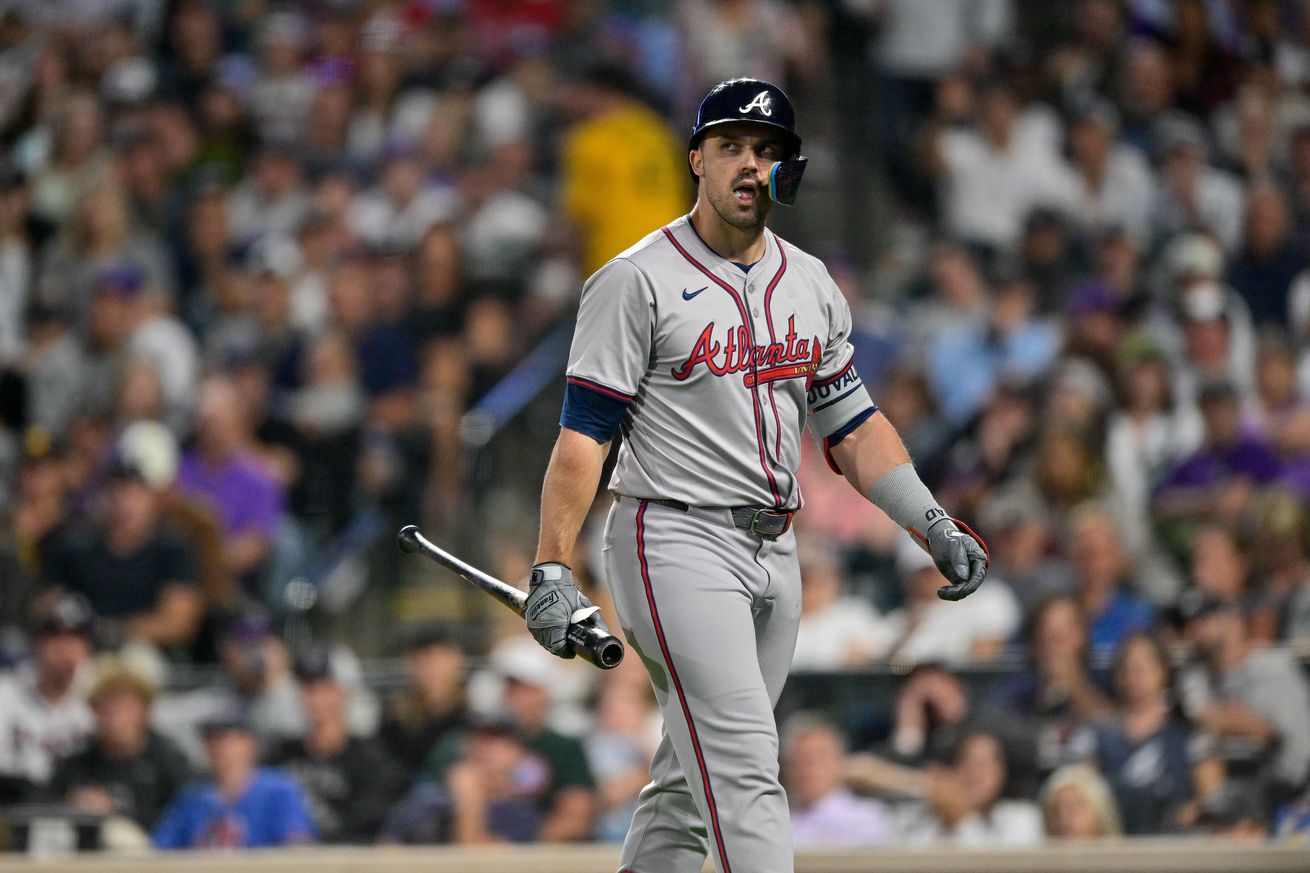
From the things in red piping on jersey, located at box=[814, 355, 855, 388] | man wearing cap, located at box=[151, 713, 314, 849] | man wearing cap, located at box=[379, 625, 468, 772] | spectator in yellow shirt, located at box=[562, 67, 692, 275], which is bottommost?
Answer: man wearing cap, located at box=[151, 713, 314, 849]

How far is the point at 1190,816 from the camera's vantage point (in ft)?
22.7

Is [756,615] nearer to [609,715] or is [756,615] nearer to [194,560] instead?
[609,715]

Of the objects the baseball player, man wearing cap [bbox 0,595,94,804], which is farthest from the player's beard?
man wearing cap [bbox 0,595,94,804]

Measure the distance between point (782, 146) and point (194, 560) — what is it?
4.89 m

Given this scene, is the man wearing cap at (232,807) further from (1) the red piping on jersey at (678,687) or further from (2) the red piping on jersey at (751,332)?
(2) the red piping on jersey at (751,332)

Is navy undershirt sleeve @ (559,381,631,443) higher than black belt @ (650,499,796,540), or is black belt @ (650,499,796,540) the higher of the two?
navy undershirt sleeve @ (559,381,631,443)

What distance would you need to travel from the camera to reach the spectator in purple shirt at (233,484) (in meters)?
8.99

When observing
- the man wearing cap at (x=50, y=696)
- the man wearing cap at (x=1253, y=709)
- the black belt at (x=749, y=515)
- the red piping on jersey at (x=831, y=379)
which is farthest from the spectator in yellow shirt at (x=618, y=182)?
the black belt at (x=749, y=515)

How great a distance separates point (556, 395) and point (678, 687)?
581cm

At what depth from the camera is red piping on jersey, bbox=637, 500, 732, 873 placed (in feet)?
13.7

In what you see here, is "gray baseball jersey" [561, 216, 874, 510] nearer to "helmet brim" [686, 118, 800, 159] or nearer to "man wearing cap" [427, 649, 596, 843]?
"helmet brim" [686, 118, 800, 159]

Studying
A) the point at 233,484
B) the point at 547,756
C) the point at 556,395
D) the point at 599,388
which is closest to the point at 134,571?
the point at 233,484

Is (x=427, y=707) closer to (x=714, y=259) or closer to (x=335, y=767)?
(x=335, y=767)

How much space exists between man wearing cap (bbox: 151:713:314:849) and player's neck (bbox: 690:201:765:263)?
3573mm
